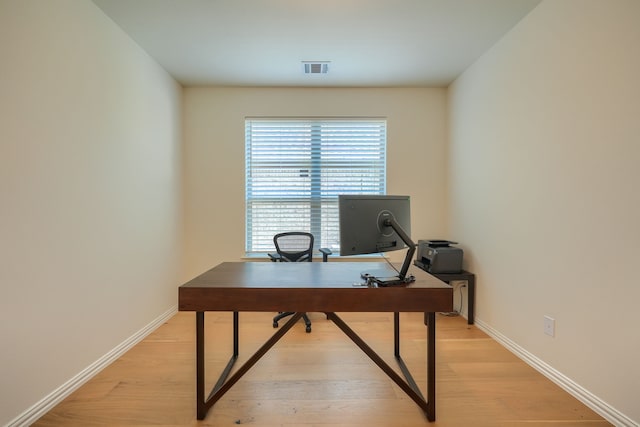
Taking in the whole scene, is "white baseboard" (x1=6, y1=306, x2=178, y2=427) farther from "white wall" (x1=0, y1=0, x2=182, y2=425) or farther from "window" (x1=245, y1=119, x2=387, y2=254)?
"window" (x1=245, y1=119, x2=387, y2=254)

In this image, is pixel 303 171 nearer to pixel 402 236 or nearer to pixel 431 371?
pixel 402 236

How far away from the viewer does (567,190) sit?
1.85 m

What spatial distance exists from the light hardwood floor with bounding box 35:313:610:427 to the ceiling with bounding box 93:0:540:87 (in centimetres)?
272

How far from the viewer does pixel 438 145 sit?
3549mm

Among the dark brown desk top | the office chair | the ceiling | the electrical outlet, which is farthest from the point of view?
the office chair

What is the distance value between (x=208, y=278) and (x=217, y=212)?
1.97m

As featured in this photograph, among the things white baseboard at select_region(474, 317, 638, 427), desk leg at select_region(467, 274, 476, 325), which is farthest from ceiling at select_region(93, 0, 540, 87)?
white baseboard at select_region(474, 317, 638, 427)

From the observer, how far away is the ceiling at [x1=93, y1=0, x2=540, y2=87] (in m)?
2.10

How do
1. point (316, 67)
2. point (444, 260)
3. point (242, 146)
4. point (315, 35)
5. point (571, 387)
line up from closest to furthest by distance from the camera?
point (571, 387)
point (315, 35)
point (444, 260)
point (316, 67)
point (242, 146)

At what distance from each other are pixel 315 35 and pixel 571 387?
10.6 feet

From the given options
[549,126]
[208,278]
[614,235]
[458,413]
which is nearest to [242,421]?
[208,278]

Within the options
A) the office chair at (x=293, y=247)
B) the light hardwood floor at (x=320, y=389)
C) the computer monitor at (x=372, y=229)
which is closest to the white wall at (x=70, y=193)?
the light hardwood floor at (x=320, y=389)

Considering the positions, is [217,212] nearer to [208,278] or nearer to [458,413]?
[208,278]

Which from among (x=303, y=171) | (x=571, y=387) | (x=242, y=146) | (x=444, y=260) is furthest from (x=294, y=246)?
(x=571, y=387)
